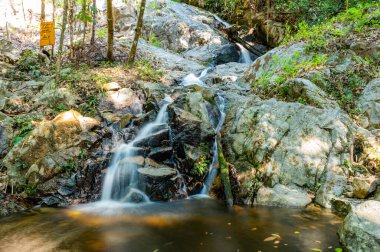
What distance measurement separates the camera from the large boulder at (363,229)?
3754 mm

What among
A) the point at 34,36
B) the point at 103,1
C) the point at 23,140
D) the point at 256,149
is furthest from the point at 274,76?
the point at 103,1

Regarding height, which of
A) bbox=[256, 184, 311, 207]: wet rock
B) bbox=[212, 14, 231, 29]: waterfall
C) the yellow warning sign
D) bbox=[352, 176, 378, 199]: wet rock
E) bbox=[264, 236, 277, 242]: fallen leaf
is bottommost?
bbox=[264, 236, 277, 242]: fallen leaf

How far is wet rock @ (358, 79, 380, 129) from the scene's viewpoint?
308 inches

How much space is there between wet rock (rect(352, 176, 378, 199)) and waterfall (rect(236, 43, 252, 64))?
37.6 ft

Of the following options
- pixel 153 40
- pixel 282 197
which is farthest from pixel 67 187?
pixel 153 40

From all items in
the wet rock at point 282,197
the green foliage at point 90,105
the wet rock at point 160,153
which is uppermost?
the green foliage at point 90,105

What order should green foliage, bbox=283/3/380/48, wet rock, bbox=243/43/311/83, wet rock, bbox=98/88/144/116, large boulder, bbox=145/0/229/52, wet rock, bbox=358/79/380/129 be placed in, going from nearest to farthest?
wet rock, bbox=358/79/380/129
wet rock, bbox=98/88/144/116
green foliage, bbox=283/3/380/48
wet rock, bbox=243/43/311/83
large boulder, bbox=145/0/229/52

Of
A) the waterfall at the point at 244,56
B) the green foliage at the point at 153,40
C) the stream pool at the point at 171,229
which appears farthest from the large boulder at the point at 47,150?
the waterfall at the point at 244,56

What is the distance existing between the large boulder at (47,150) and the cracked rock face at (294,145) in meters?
3.92

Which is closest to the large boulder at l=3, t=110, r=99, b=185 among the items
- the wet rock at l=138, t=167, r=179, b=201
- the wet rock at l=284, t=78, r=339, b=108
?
the wet rock at l=138, t=167, r=179, b=201

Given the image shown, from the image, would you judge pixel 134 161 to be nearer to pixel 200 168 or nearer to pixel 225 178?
pixel 200 168

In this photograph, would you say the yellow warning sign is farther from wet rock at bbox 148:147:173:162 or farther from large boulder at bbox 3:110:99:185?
wet rock at bbox 148:147:173:162

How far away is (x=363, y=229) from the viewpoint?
3885mm

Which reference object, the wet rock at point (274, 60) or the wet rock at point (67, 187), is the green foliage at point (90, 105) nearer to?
the wet rock at point (67, 187)
